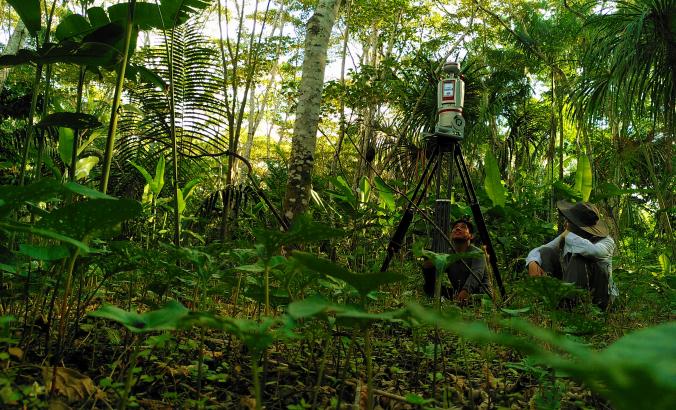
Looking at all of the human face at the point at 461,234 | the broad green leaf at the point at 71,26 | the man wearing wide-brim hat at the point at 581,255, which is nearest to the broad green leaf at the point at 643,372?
the broad green leaf at the point at 71,26

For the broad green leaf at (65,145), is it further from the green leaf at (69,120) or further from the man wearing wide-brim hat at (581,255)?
the man wearing wide-brim hat at (581,255)

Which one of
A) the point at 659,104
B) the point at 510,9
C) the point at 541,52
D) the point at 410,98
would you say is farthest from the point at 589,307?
the point at 510,9

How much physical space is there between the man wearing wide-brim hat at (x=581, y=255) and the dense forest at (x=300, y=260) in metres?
0.02

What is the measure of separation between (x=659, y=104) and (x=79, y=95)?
556 centimetres

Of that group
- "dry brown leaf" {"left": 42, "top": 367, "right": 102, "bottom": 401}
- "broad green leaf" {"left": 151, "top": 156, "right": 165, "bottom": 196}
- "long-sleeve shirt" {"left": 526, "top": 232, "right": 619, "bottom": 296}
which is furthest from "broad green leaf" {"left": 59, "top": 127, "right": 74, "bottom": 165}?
"long-sleeve shirt" {"left": 526, "top": 232, "right": 619, "bottom": 296}

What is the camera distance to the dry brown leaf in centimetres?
106

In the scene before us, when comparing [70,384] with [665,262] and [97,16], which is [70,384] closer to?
[97,16]

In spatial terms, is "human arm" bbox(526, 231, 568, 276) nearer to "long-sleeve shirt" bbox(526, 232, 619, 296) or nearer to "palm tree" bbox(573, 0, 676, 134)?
"long-sleeve shirt" bbox(526, 232, 619, 296)

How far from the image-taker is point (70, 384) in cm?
109

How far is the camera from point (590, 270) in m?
3.22

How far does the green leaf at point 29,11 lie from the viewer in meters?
1.54

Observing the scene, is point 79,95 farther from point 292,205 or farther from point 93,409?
point 292,205

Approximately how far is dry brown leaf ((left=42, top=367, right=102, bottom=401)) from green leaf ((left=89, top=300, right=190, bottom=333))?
1.45ft

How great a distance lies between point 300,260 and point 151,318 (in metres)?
0.25
